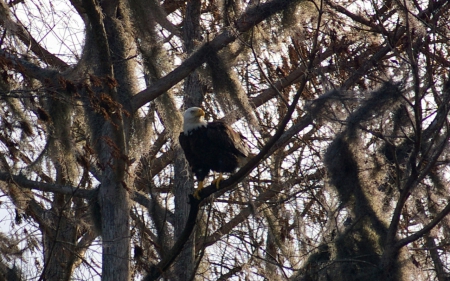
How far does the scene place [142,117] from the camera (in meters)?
5.80

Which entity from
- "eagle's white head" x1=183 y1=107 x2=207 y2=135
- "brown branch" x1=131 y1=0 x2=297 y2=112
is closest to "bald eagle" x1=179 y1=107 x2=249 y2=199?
"eagle's white head" x1=183 y1=107 x2=207 y2=135

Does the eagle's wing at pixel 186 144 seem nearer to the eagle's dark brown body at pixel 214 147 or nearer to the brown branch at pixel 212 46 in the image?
the eagle's dark brown body at pixel 214 147

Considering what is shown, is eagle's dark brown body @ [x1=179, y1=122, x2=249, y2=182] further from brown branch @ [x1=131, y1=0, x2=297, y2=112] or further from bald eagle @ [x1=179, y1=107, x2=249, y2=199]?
brown branch @ [x1=131, y1=0, x2=297, y2=112]

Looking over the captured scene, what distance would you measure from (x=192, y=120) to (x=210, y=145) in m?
0.28

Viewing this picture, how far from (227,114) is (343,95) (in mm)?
1528

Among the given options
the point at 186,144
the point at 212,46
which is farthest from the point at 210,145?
the point at 212,46

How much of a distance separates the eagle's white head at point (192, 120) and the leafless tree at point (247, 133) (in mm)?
73

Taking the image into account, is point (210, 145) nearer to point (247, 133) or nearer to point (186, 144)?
point (186, 144)

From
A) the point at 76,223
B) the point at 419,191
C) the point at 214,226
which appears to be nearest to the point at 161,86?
the point at 76,223

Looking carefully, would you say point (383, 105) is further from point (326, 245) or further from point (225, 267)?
point (225, 267)

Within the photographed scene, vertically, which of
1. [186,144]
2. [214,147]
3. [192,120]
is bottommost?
[214,147]

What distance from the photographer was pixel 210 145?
564 centimetres

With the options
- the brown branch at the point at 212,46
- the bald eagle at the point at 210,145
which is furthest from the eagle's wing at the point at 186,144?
the brown branch at the point at 212,46

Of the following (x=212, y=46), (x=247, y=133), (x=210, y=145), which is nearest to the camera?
(x=212, y=46)
